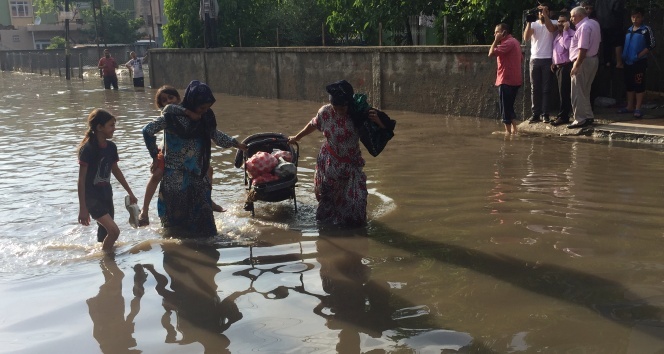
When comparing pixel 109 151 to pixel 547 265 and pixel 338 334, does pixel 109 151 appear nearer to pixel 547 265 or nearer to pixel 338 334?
pixel 338 334

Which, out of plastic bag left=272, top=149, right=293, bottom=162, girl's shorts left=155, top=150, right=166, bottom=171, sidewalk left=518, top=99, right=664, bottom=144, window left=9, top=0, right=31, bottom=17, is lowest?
sidewalk left=518, top=99, right=664, bottom=144

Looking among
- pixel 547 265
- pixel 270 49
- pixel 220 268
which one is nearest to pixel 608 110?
pixel 547 265

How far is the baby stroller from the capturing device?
7.71m

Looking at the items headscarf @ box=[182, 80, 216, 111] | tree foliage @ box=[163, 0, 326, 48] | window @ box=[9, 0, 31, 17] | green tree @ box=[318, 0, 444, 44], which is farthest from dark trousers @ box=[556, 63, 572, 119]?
window @ box=[9, 0, 31, 17]

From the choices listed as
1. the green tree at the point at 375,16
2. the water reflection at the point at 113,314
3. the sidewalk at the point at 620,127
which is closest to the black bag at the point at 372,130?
the water reflection at the point at 113,314

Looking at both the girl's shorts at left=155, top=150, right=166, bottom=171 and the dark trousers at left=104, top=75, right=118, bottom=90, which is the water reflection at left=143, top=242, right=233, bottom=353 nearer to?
the girl's shorts at left=155, top=150, right=166, bottom=171

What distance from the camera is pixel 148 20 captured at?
71938mm

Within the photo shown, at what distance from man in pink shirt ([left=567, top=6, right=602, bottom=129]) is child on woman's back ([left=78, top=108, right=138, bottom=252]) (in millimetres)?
7628

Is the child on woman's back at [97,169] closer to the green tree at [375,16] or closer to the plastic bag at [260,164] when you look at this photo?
the plastic bag at [260,164]

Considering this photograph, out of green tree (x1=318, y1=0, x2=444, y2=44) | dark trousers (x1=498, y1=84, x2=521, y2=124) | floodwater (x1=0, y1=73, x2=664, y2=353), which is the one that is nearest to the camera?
floodwater (x1=0, y1=73, x2=664, y2=353)

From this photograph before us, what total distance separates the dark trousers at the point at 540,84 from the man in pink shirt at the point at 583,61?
0.75m

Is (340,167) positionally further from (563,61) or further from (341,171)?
(563,61)

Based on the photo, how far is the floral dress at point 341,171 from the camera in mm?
7348

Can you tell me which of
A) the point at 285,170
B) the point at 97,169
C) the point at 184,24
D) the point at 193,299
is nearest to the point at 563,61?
the point at 285,170
